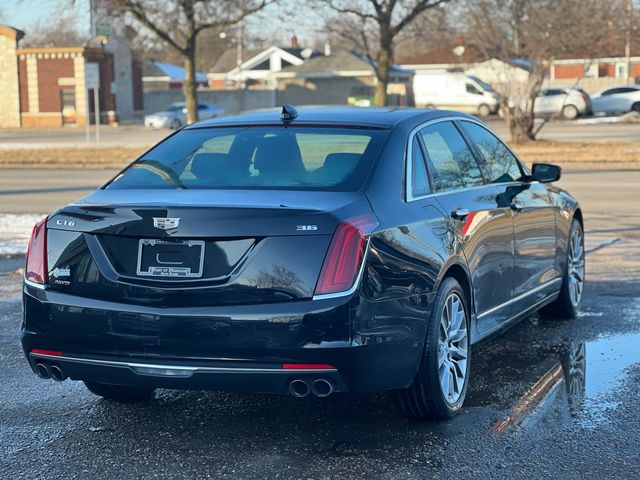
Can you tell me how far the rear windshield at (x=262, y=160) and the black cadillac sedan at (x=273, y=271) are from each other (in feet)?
0.04

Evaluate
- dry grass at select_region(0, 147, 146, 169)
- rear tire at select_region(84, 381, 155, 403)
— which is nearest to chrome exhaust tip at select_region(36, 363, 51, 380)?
rear tire at select_region(84, 381, 155, 403)

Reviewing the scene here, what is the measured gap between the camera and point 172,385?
4680 millimetres

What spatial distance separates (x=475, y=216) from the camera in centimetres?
579

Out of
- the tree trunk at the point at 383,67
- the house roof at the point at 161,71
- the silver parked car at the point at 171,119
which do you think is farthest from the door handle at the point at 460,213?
the house roof at the point at 161,71

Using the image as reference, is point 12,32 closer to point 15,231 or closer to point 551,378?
point 15,231

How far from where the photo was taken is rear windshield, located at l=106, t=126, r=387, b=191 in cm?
511

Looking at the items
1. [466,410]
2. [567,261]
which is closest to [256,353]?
[466,410]

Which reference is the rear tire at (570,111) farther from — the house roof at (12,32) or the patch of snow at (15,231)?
the patch of snow at (15,231)

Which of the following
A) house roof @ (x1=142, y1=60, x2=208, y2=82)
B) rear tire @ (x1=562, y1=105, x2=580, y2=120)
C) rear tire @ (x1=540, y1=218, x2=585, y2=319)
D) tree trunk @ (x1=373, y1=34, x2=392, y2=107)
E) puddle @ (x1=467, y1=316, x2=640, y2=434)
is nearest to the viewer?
puddle @ (x1=467, y1=316, x2=640, y2=434)

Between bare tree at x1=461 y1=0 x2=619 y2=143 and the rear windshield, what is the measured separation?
2476 centimetres

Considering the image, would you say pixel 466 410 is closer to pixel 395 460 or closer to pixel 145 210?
pixel 395 460

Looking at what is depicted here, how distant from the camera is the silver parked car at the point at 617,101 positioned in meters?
51.4

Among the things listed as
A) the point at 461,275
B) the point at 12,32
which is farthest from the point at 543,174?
the point at 12,32

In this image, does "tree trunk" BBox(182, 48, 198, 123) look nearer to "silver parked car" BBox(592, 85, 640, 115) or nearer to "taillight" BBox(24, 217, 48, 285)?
"taillight" BBox(24, 217, 48, 285)
